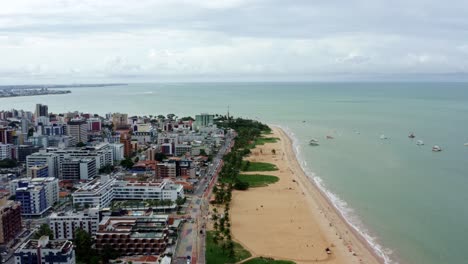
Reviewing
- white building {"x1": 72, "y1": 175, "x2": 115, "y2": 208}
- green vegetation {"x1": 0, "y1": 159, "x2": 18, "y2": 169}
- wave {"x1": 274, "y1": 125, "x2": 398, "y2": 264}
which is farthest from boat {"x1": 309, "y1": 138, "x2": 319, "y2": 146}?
green vegetation {"x1": 0, "y1": 159, "x2": 18, "y2": 169}

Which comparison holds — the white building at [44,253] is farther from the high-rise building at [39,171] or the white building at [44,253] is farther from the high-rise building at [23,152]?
the high-rise building at [23,152]

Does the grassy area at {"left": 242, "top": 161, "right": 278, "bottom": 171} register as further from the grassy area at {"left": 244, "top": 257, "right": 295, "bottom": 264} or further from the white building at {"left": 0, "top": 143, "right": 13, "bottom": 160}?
the white building at {"left": 0, "top": 143, "right": 13, "bottom": 160}

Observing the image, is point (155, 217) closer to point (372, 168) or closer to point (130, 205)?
point (130, 205)

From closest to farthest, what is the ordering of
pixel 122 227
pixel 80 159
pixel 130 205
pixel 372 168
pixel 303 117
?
pixel 122 227 → pixel 130 205 → pixel 80 159 → pixel 372 168 → pixel 303 117

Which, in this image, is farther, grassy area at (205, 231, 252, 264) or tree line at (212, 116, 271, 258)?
tree line at (212, 116, 271, 258)

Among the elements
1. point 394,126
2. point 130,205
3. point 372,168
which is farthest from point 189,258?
point 394,126

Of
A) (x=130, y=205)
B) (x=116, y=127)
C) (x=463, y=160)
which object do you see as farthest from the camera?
(x=116, y=127)

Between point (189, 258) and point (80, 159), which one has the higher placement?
point (80, 159)
